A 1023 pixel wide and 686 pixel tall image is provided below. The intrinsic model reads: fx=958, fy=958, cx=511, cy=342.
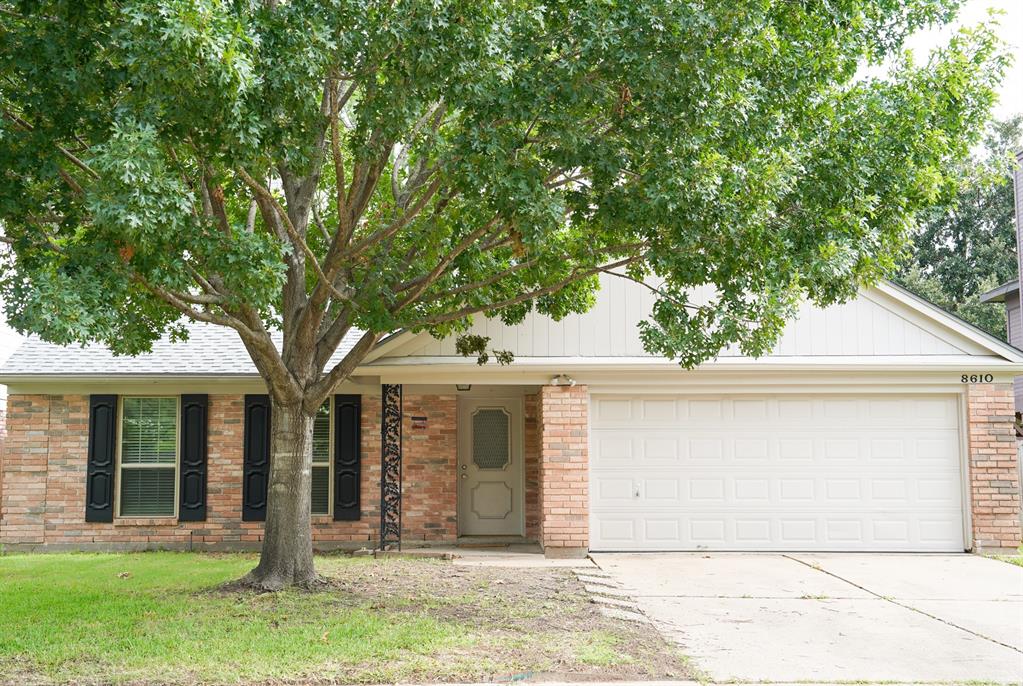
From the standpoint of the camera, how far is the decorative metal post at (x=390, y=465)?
522 inches

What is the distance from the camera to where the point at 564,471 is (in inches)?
502

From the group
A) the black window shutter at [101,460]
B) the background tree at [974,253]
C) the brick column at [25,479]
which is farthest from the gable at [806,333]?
the background tree at [974,253]

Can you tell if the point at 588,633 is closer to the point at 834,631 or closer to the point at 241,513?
the point at 834,631

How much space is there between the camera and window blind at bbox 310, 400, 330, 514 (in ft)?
45.9

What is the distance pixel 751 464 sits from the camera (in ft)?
43.2

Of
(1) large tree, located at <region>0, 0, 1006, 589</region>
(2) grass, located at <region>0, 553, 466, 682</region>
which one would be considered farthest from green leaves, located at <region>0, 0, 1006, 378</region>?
(2) grass, located at <region>0, 553, 466, 682</region>

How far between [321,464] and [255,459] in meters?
0.95

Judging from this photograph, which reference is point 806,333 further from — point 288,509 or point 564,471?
point 288,509

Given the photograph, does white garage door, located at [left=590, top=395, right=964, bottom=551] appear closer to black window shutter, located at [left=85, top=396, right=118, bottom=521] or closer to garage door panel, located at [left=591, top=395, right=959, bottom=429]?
garage door panel, located at [left=591, top=395, right=959, bottom=429]

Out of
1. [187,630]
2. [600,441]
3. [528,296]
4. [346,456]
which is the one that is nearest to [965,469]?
[600,441]

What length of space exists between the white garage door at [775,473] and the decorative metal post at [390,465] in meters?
2.71

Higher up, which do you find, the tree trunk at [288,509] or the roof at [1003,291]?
the roof at [1003,291]

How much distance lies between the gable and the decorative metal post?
840 mm

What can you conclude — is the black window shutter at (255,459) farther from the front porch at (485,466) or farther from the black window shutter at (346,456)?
the front porch at (485,466)
